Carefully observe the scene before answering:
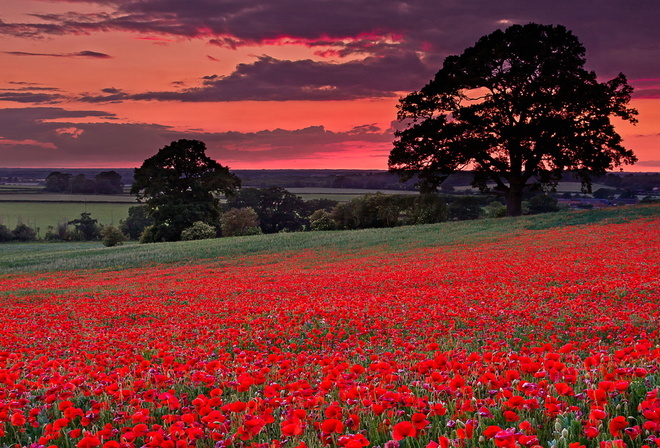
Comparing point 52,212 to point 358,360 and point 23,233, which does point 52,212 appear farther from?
point 358,360

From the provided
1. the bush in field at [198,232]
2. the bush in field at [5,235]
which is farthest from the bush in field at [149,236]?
the bush in field at [5,235]

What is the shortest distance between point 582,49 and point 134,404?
46.8 metres

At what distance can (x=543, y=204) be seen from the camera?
215 ft

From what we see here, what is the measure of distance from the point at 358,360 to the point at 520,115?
4013cm

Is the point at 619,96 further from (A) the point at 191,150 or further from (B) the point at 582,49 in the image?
(A) the point at 191,150

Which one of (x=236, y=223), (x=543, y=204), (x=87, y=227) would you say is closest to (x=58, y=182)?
(x=87, y=227)

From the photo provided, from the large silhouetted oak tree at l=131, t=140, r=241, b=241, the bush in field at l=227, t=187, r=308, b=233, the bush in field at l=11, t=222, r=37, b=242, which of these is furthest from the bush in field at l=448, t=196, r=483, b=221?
the bush in field at l=11, t=222, r=37, b=242

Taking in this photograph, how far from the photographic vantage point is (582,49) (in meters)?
41.4

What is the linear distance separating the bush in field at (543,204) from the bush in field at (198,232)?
140 ft

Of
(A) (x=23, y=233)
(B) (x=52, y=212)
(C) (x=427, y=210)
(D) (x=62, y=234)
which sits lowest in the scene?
(D) (x=62, y=234)

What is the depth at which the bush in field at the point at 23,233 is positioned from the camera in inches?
3536

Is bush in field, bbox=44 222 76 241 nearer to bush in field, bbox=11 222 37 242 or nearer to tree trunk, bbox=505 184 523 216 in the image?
bush in field, bbox=11 222 37 242

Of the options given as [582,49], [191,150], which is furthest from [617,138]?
[191,150]

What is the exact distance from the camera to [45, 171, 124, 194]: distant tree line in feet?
462
